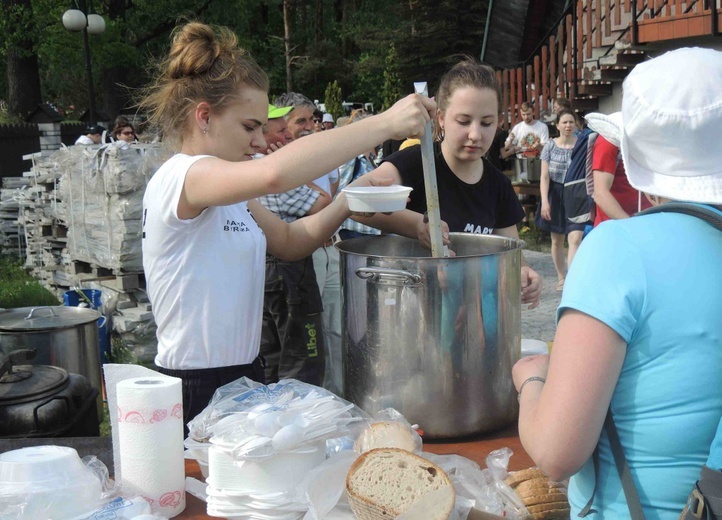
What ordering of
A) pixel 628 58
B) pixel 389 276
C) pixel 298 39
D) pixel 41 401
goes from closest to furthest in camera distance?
pixel 389 276, pixel 41 401, pixel 628 58, pixel 298 39

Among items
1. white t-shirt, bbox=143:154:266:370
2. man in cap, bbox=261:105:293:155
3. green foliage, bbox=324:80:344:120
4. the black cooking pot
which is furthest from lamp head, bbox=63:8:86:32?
white t-shirt, bbox=143:154:266:370

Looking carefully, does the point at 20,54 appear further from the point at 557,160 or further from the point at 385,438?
the point at 385,438

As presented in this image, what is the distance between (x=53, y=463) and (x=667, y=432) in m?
1.06

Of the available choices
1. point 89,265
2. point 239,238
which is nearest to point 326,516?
point 239,238

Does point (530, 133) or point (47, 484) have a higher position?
point (530, 133)

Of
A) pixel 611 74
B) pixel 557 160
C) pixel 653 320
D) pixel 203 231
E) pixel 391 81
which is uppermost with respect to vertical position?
pixel 391 81

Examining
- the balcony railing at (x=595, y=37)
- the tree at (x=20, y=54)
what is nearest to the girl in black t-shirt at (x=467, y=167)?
the balcony railing at (x=595, y=37)

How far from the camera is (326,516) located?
142 cm

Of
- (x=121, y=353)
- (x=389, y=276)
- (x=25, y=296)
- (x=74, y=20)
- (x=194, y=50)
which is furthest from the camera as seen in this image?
(x=74, y=20)

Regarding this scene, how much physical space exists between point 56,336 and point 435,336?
99.7 inches

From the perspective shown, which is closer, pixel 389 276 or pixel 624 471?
pixel 624 471

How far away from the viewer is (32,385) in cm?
214

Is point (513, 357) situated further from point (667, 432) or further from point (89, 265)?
point (89, 265)

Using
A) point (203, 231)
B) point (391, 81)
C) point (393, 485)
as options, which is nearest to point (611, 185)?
point (203, 231)
